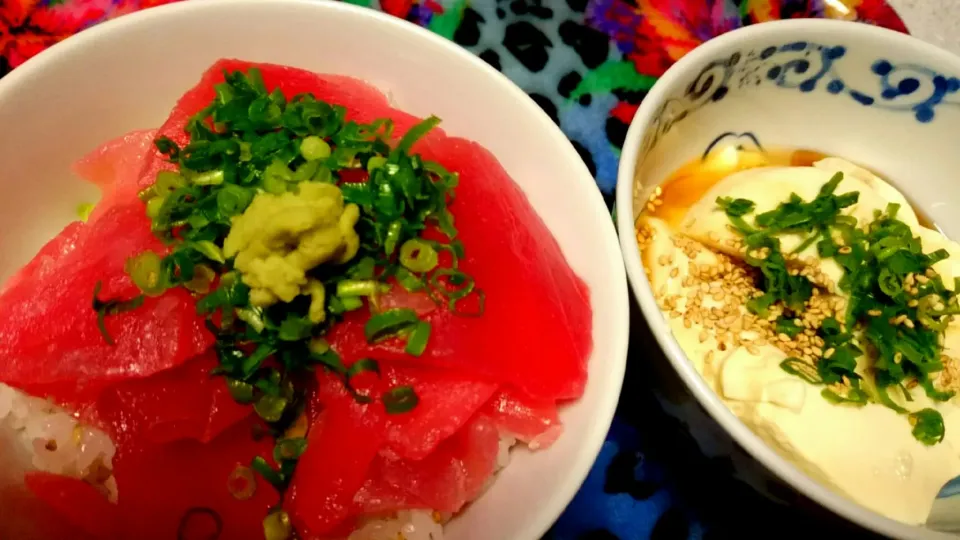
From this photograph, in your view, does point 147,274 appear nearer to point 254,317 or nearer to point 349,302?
point 254,317

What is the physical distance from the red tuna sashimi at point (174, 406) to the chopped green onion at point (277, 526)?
0.53 feet

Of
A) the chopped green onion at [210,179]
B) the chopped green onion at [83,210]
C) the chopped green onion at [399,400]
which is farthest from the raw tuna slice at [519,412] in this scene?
the chopped green onion at [83,210]

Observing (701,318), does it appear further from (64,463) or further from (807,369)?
(64,463)

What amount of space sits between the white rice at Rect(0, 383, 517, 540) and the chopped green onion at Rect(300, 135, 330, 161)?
0.58 metres

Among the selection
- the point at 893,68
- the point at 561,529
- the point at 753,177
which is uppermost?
the point at 893,68

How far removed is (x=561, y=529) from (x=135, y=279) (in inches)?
39.7

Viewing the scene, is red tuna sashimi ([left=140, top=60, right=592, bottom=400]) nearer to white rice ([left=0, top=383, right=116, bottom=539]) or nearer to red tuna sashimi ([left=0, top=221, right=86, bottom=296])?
red tuna sashimi ([left=0, top=221, right=86, bottom=296])

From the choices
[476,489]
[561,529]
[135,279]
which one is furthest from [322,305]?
[561,529]

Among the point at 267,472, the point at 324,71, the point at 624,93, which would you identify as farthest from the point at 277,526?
the point at 624,93

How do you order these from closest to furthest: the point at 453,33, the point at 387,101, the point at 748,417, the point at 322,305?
1. the point at 322,305
2. the point at 748,417
3. the point at 387,101
4. the point at 453,33

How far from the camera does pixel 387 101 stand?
1.63 metres

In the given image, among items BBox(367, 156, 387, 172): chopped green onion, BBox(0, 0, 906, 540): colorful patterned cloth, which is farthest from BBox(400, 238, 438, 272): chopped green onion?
BBox(0, 0, 906, 540): colorful patterned cloth

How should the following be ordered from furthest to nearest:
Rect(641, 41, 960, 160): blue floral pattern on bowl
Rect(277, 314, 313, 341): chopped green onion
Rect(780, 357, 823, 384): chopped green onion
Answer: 1. Rect(641, 41, 960, 160): blue floral pattern on bowl
2. Rect(780, 357, 823, 384): chopped green onion
3. Rect(277, 314, 313, 341): chopped green onion

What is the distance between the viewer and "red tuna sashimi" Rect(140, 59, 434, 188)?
1.41m
